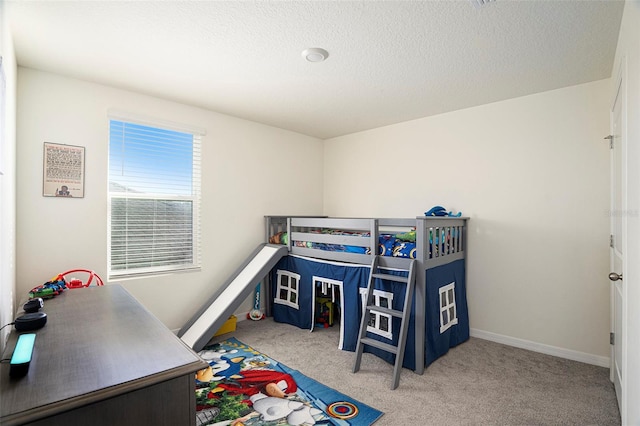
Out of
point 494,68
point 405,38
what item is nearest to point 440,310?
point 494,68

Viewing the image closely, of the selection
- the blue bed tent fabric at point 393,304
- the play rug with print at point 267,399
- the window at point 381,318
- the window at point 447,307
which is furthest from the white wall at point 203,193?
the window at point 447,307

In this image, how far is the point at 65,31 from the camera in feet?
6.70

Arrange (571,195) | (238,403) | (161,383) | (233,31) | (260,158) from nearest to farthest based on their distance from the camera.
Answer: (161,383) → (233,31) → (238,403) → (571,195) → (260,158)

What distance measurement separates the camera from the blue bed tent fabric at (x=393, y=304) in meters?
2.75

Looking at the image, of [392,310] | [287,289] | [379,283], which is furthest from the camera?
[287,289]

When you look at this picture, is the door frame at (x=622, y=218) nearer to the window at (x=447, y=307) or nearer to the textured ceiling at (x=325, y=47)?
the textured ceiling at (x=325, y=47)

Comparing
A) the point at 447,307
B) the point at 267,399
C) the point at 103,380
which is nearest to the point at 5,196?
the point at 103,380

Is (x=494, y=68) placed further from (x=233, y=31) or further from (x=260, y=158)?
(x=260, y=158)

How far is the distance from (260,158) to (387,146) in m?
1.62

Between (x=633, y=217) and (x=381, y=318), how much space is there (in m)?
1.86

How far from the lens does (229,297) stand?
329cm

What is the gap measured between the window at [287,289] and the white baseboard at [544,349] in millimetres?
1917

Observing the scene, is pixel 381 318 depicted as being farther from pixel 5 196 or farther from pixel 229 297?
pixel 5 196

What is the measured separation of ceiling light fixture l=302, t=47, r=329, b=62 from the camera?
224cm
